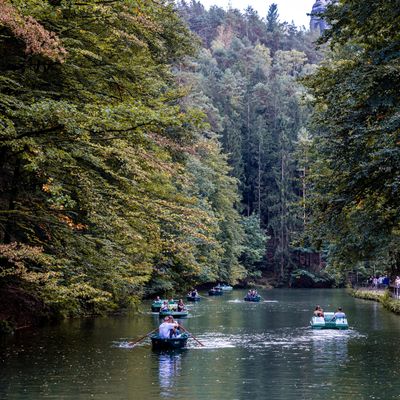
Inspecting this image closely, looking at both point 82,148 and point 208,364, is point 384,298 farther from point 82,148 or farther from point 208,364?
point 82,148

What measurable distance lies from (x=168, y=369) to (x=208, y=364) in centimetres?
168

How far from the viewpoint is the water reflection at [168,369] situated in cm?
1861

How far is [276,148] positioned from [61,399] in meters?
93.2

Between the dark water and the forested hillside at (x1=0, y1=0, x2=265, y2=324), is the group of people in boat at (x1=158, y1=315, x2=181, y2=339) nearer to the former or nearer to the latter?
the dark water

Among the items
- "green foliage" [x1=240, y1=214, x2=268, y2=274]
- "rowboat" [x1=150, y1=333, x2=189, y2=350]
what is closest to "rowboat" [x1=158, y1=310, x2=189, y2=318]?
"rowboat" [x1=150, y1=333, x2=189, y2=350]

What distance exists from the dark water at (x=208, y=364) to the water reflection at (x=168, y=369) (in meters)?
0.03

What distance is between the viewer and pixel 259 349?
27188 mm

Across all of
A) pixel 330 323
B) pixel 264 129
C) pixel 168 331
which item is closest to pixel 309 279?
pixel 264 129

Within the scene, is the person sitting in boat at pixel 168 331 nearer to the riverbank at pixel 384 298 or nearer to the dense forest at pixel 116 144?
the dense forest at pixel 116 144

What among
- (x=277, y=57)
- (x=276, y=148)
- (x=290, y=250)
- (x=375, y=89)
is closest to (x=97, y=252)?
(x=375, y=89)

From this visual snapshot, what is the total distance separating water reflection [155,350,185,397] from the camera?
61.1 ft

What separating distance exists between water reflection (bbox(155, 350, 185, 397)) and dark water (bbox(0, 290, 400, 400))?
29 mm

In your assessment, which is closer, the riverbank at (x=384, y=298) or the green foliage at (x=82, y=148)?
the green foliage at (x=82, y=148)

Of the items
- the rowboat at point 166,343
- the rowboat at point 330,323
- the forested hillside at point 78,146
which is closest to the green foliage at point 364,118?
the forested hillside at point 78,146
